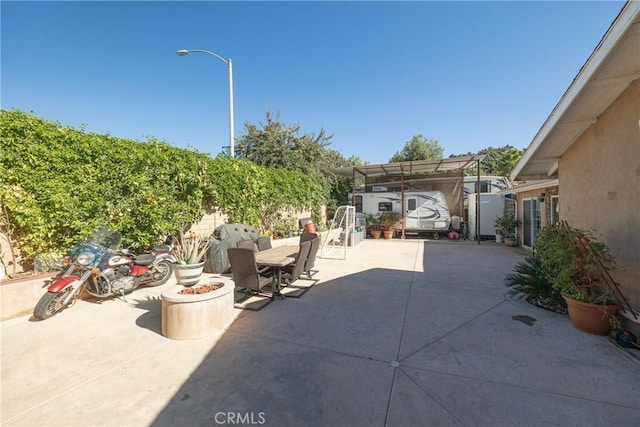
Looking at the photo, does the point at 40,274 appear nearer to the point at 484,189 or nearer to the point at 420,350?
the point at 420,350

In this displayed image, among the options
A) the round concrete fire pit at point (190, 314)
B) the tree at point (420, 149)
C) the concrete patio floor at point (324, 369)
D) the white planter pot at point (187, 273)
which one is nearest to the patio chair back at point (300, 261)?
the concrete patio floor at point (324, 369)

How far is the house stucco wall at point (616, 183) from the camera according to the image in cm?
286

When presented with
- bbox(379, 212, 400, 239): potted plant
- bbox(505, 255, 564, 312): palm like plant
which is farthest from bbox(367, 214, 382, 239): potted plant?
bbox(505, 255, 564, 312): palm like plant

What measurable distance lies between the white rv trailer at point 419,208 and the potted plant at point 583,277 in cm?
930

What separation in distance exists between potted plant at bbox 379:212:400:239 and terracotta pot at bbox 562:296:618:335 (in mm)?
9707

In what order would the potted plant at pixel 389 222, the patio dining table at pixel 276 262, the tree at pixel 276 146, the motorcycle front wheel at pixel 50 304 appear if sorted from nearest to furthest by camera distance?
the motorcycle front wheel at pixel 50 304, the patio dining table at pixel 276 262, the potted plant at pixel 389 222, the tree at pixel 276 146

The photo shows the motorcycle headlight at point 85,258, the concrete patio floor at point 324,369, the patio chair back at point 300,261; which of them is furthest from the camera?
the patio chair back at point 300,261

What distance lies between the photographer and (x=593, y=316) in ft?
9.88

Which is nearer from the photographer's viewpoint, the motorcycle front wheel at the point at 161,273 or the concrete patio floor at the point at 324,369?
the concrete patio floor at the point at 324,369

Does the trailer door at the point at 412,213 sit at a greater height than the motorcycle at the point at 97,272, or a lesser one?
greater

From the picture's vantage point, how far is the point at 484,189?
14.1 m

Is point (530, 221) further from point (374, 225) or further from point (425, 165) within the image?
point (374, 225)

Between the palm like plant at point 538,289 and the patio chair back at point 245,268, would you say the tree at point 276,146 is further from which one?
the palm like plant at point 538,289

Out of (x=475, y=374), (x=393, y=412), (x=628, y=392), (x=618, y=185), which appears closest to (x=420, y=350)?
(x=475, y=374)
